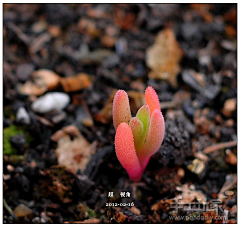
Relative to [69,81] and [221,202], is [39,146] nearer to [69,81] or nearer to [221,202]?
[69,81]

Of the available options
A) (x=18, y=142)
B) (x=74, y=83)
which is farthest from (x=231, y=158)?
(x=18, y=142)

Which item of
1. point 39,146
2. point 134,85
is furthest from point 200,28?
point 39,146

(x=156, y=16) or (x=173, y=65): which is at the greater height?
(x=156, y=16)

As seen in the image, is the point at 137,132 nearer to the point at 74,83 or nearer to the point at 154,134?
the point at 154,134

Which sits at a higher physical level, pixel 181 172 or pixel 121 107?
pixel 121 107

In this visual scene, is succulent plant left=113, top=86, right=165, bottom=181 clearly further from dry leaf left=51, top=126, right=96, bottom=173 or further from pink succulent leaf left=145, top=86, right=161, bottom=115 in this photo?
dry leaf left=51, top=126, right=96, bottom=173

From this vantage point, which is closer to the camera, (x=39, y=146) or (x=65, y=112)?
(x=39, y=146)

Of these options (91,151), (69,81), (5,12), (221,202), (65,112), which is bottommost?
(221,202)
